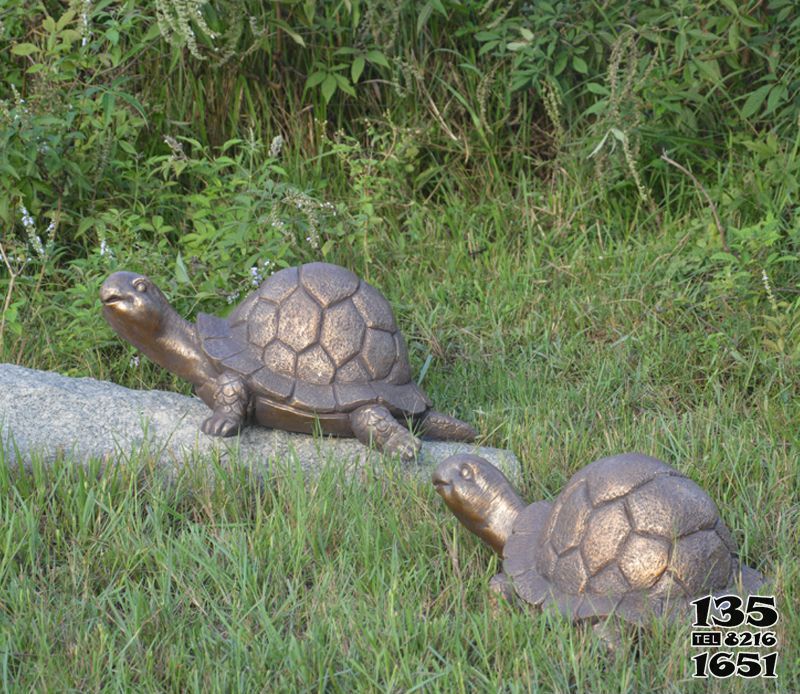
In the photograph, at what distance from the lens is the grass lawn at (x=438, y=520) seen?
2.54 meters

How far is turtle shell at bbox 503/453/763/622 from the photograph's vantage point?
262 cm

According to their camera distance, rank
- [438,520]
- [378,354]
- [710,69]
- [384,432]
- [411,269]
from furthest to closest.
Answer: [411,269]
[710,69]
[378,354]
[384,432]
[438,520]

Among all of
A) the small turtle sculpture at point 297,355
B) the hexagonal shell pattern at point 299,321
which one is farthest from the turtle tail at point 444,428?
the hexagonal shell pattern at point 299,321

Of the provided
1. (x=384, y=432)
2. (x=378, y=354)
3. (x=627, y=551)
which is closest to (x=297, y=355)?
(x=378, y=354)

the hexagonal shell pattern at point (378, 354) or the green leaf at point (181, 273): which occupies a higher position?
the green leaf at point (181, 273)

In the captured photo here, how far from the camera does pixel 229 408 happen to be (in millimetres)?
3441

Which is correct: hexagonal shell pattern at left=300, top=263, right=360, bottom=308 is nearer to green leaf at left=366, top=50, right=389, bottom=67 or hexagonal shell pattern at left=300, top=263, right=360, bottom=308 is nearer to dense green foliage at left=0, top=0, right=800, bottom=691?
dense green foliage at left=0, top=0, right=800, bottom=691

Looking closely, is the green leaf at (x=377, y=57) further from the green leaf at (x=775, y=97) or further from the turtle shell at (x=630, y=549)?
the turtle shell at (x=630, y=549)

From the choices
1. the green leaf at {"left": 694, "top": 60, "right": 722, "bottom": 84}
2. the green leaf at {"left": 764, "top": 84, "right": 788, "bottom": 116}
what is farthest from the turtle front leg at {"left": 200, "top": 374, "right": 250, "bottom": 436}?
the green leaf at {"left": 764, "top": 84, "right": 788, "bottom": 116}

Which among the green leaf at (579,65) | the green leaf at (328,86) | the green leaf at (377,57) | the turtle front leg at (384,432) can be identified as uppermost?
the green leaf at (377,57)

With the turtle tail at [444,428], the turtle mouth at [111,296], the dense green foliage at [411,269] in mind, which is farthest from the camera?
the turtle tail at [444,428]

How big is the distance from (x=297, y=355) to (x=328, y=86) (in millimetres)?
1896

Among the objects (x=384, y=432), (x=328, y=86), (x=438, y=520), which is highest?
(x=328, y=86)

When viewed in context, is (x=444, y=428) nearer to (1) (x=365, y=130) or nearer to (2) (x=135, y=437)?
(2) (x=135, y=437)
